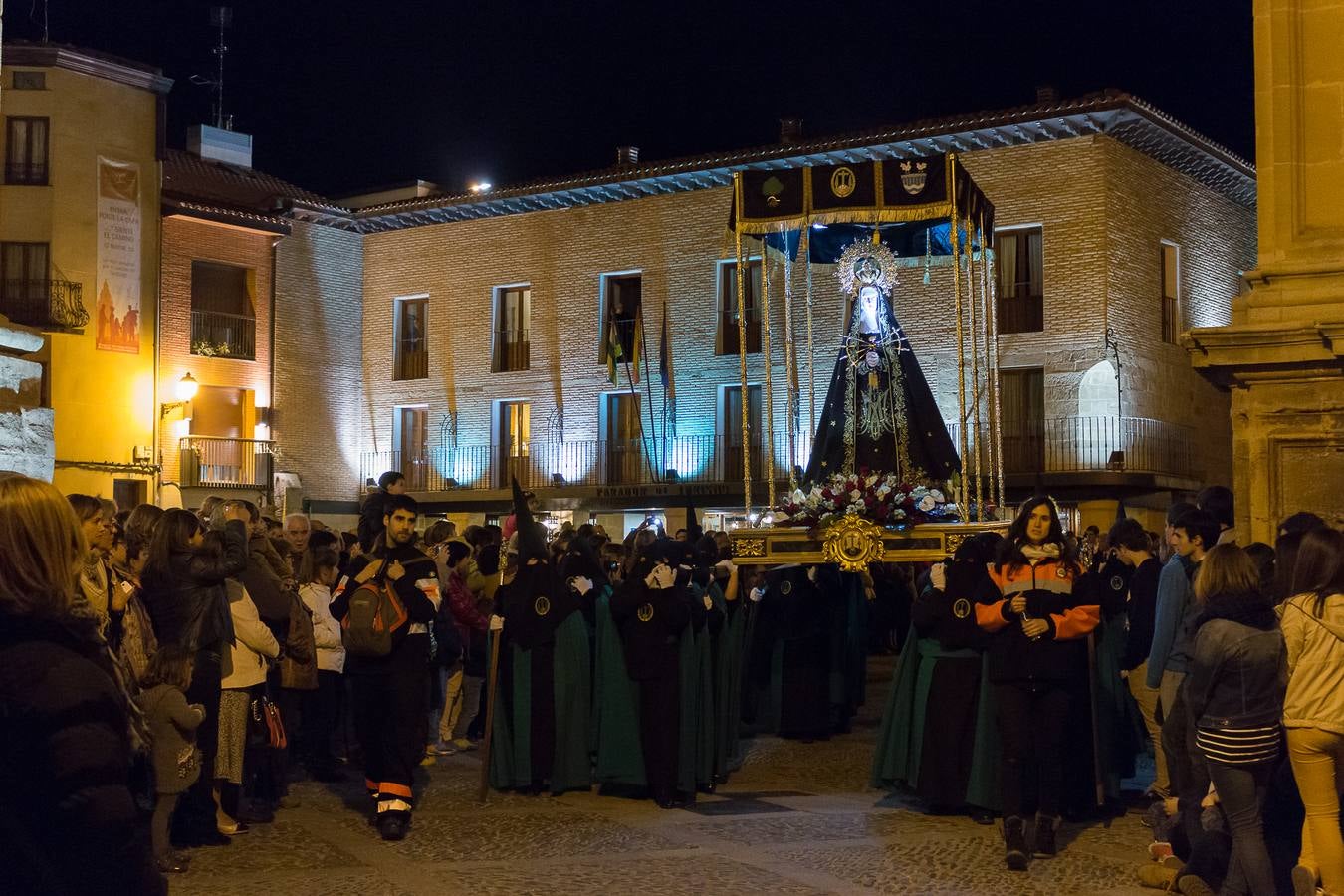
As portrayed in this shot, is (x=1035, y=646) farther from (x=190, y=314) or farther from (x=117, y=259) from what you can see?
(x=190, y=314)

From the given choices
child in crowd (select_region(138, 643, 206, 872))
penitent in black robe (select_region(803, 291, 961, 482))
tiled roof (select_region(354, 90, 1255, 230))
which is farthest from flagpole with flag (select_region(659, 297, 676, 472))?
child in crowd (select_region(138, 643, 206, 872))

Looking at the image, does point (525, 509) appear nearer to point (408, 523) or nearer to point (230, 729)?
point (408, 523)

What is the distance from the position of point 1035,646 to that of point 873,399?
6.06 meters

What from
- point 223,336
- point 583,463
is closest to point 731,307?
point 583,463

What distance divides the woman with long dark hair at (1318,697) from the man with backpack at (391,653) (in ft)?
14.9

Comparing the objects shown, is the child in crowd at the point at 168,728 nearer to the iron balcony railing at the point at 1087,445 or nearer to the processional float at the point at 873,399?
the processional float at the point at 873,399

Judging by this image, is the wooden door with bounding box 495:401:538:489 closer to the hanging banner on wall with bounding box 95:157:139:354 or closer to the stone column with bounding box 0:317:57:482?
the hanging banner on wall with bounding box 95:157:139:354

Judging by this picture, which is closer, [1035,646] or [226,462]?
[1035,646]

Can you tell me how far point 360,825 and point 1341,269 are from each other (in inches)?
254

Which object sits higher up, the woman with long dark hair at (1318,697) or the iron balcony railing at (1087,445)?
the iron balcony railing at (1087,445)

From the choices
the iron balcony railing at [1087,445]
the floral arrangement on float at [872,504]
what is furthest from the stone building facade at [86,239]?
the floral arrangement on float at [872,504]

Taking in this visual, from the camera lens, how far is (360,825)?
9.11 meters

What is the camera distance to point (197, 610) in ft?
26.9

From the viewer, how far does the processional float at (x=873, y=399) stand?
12.4 m
